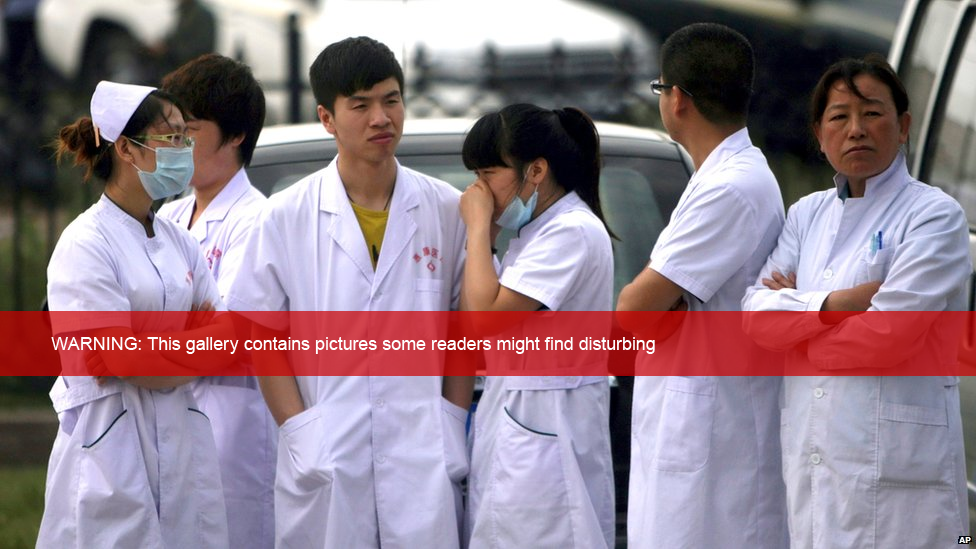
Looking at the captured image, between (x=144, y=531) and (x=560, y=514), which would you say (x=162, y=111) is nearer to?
(x=144, y=531)

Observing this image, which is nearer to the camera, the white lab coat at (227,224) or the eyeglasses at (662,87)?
the eyeglasses at (662,87)

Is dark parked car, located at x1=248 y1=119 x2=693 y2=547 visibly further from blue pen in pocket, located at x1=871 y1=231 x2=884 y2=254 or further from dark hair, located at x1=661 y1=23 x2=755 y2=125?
blue pen in pocket, located at x1=871 y1=231 x2=884 y2=254

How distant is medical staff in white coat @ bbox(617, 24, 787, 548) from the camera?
11.5ft

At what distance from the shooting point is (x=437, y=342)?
146 inches

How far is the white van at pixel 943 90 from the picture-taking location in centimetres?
511

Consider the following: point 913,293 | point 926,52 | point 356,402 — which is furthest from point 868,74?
point 926,52

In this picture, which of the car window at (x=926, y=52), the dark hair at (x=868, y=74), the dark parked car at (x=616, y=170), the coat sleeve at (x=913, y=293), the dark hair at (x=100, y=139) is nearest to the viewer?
the coat sleeve at (x=913, y=293)

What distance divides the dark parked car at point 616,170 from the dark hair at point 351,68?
2.96ft

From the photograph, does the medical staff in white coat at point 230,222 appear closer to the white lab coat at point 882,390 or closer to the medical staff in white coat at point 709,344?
the medical staff in white coat at point 709,344

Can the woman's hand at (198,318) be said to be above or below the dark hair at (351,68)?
below

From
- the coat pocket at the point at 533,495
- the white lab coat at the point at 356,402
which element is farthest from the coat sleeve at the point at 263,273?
the coat pocket at the point at 533,495

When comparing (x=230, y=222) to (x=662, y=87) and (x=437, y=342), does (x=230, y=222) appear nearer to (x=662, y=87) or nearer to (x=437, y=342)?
(x=437, y=342)

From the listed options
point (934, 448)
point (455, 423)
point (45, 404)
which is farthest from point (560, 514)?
point (45, 404)

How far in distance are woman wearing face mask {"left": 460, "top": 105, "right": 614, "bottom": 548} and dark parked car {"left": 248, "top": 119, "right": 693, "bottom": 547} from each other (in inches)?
33.6
